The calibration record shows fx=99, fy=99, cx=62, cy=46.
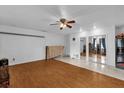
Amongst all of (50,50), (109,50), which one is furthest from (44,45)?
(109,50)

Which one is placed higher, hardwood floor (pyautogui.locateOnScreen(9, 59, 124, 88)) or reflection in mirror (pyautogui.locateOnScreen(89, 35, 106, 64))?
reflection in mirror (pyautogui.locateOnScreen(89, 35, 106, 64))

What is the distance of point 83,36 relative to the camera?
7863 millimetres

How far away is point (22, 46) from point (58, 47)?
11.8 feet

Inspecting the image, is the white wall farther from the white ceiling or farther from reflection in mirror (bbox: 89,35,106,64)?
reflection in mirror (bbox: 89,35,106,64)

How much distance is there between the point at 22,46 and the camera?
629 centimetres

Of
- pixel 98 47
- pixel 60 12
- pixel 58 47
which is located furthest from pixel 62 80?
pixel 58 47

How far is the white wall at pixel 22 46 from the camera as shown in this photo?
548 centimetres

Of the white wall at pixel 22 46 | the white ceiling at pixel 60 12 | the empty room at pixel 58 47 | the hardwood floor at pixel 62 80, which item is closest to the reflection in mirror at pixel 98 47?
the empty room at pixel 58 47

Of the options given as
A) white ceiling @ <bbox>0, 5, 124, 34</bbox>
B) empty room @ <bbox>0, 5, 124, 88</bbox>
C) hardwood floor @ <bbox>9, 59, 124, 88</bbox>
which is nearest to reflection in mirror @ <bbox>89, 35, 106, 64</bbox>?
empty room @ <bbox>0, 5, 124, 88</bbox>

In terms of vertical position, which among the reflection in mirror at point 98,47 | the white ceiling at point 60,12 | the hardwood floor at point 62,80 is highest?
the white ceiling at point 60,12

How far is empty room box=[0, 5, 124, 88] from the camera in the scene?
3.79m

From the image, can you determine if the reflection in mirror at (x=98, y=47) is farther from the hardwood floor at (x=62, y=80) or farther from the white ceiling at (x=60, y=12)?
the hardwood floor at (x=62, y=80)

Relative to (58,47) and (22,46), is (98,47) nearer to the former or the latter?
(58,47)

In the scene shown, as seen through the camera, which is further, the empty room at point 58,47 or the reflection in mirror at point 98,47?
the reflection in mirror at point 98,47
